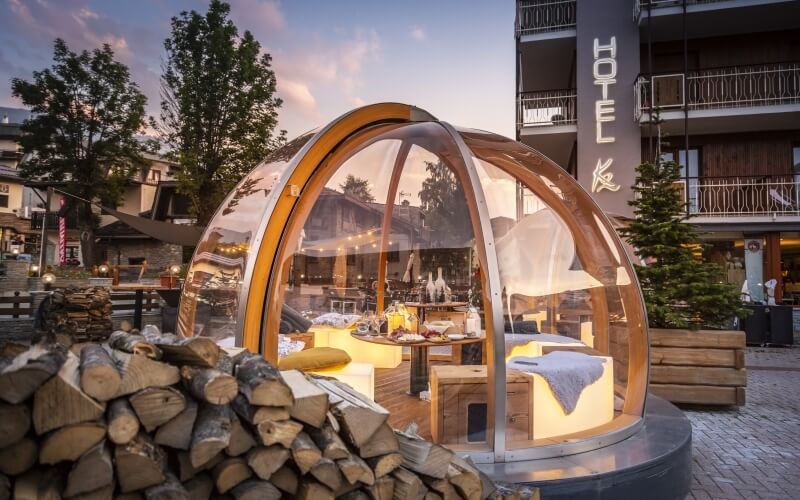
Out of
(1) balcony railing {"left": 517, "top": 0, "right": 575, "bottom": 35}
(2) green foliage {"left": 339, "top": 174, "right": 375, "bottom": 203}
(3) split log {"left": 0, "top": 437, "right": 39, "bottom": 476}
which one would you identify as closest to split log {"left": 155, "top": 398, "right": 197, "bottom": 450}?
(3) split log {"left": 0, "top": 437, "right": 39, "bottom": 476}

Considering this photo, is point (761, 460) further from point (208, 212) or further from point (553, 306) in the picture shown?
point (208, 212)

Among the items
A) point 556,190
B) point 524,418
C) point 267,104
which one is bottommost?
point 524,418

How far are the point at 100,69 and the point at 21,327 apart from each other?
58.9 ft

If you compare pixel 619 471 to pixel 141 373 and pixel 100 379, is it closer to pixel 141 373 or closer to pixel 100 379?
pixel 141 373

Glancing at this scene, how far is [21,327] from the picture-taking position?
466 inches

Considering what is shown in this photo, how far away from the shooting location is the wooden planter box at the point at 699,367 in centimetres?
573

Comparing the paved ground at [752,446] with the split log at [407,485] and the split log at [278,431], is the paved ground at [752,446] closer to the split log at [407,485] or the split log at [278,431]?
the split log at [407,485]

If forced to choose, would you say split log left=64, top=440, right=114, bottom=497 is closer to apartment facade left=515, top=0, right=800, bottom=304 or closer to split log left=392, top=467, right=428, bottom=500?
split log left=392, top=467, right=428, bottom=500

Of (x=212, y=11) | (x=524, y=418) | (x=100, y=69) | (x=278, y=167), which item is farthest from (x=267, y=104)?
(x=524, y=418)

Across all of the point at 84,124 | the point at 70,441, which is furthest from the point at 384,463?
the point at 84,124

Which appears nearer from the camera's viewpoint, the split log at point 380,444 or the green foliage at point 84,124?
the split log at point 380,444

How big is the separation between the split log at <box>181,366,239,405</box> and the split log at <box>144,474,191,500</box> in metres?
0.25

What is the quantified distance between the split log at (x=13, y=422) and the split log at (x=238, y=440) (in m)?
0.55

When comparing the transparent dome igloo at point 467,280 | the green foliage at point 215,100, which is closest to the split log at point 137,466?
the transparent dome igloo at point 467,280
